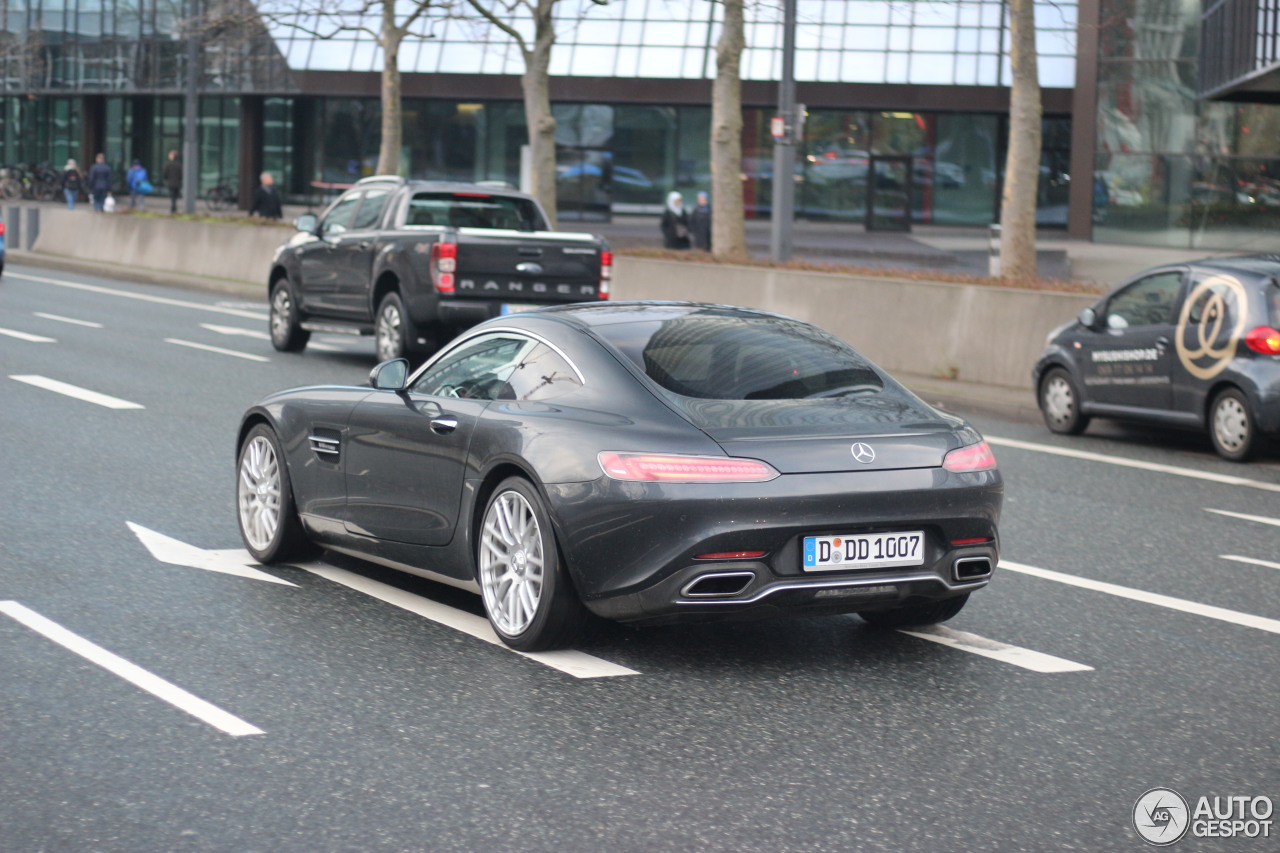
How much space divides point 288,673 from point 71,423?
24.6ft

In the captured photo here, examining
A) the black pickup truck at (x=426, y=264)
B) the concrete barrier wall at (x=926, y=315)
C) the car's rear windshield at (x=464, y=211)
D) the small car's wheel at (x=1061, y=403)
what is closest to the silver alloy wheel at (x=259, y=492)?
the black pickup truck at (x=426, y=264)

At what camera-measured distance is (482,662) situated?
21.4ft

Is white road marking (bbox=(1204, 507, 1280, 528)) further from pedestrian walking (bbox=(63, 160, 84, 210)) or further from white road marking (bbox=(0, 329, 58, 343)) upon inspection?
A: pedestrian walking (bbox=(63, 160, 84, 210))

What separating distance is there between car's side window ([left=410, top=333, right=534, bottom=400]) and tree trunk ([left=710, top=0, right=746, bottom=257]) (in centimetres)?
1820

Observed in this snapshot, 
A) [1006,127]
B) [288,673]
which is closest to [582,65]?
[1006,127]

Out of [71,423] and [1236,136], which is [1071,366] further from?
[1236,136]

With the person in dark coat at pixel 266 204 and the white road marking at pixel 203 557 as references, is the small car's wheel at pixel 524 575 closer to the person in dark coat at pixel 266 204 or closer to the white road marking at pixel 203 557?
the white road marking at pixel 203 557

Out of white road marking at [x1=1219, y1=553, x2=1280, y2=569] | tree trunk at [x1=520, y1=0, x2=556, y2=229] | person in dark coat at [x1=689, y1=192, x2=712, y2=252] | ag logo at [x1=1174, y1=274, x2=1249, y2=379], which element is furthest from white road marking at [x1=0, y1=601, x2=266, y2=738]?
person in dark coat at [x1=689, y1=192, x2=712, y2=252]

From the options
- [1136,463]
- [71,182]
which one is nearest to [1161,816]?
[1136,463]

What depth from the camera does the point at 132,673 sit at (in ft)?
20.5

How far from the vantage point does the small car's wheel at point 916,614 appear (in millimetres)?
7094

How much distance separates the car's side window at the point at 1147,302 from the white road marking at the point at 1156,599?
6.12m

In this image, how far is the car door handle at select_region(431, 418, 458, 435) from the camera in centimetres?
707

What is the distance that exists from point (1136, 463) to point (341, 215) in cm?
969
